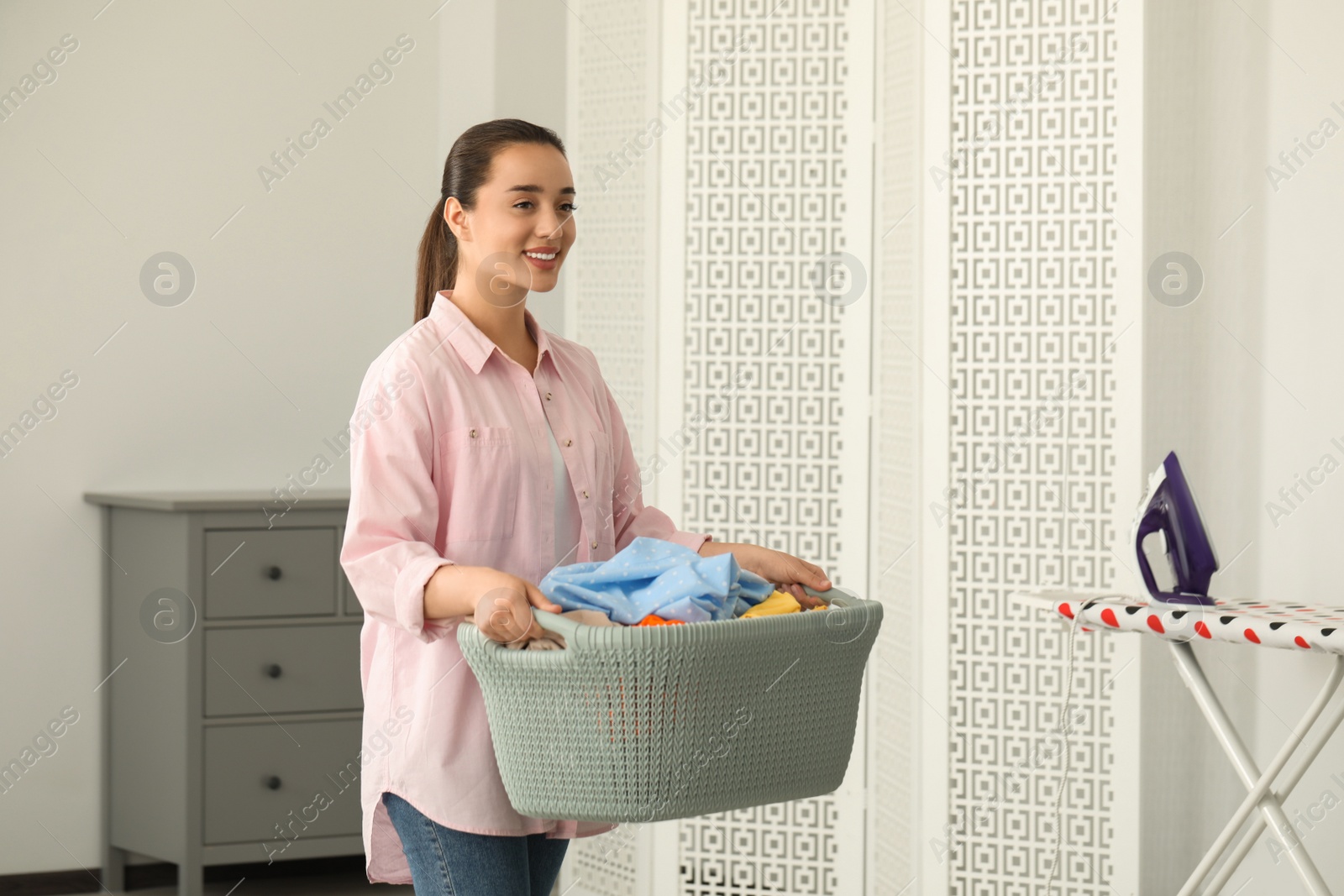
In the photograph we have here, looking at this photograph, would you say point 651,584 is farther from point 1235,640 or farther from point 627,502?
point 1235,640

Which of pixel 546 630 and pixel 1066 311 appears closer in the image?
pixel 546 630

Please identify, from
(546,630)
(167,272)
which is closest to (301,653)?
(167,272)

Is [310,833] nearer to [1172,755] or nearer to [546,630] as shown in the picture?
[1172,755]

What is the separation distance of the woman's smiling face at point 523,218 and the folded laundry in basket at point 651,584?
0.30 metres

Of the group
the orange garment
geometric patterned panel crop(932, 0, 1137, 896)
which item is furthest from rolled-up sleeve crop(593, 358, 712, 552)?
geometric patterned panel crop(932, 0, 1137, 896)

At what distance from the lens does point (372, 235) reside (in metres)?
3.74

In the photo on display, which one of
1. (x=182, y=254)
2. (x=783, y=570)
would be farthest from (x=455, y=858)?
(x=182, y=254)

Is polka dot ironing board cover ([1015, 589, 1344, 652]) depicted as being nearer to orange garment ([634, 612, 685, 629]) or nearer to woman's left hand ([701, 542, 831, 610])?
woman's left hand ([701, 542, 831, 610])

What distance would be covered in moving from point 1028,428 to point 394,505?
1.71 metres

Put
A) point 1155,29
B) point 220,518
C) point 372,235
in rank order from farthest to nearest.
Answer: point 372,235 < point 220,518 < point 1155,29

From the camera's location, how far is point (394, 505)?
1226 mm

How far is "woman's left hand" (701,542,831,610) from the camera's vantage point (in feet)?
4.64

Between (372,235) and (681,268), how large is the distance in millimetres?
1295

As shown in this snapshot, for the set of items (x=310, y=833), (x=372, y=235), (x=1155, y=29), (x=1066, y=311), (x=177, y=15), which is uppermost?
(x=177, y=15)
